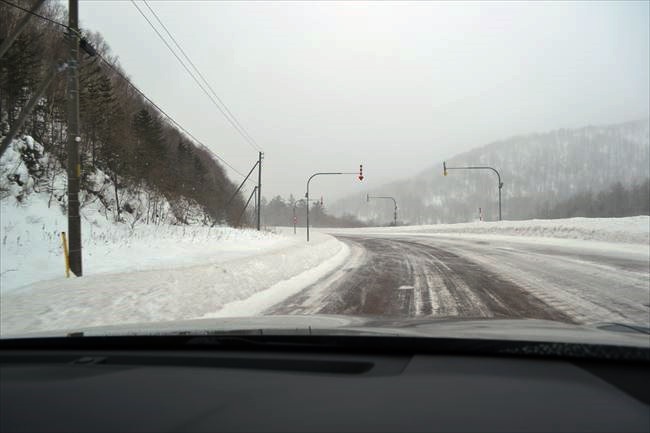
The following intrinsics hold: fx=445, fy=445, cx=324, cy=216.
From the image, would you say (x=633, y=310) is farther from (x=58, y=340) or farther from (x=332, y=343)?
(x=58, y=340)

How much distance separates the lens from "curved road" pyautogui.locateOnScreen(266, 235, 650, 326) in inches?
295

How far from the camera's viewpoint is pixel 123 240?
19.2 meters

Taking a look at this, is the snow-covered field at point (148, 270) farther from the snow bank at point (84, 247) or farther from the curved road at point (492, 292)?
the curved road at point (492, 292)

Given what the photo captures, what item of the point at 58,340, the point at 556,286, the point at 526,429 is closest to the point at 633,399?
the point at 526,429

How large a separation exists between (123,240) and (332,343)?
18.8 m

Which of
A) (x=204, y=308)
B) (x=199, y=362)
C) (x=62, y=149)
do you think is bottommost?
(x=204, y=308)

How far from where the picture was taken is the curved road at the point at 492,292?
748 cm

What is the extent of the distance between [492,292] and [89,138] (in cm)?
3288

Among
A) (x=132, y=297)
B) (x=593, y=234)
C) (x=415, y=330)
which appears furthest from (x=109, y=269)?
(x=593, y=234)

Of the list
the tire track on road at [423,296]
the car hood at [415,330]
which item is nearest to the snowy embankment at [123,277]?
the tire track on road at [423,296]

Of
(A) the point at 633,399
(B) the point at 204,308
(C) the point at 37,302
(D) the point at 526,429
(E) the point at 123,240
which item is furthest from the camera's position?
(E) the point at 123,240

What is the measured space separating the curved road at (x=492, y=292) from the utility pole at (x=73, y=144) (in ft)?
18.2

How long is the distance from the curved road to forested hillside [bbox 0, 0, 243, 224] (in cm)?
1543

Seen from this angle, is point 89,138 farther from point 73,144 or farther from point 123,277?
point 123,277
